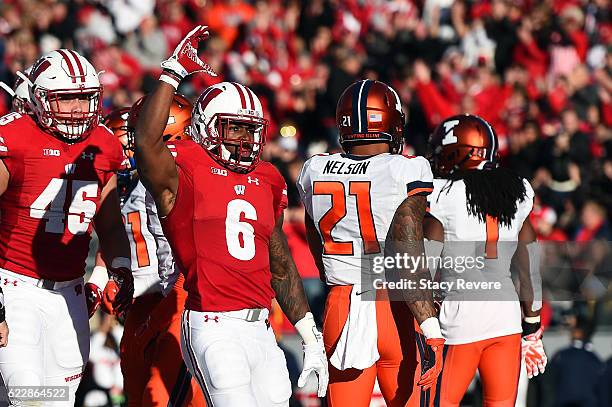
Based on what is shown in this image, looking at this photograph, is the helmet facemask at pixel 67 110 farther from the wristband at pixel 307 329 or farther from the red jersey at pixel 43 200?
the wristband at pixel 307 329

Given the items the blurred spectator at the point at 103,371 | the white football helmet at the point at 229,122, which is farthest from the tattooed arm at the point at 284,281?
the blurred spectator at the point at 103,371

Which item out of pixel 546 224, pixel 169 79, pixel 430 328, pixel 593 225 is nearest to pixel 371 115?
pixel 430 328

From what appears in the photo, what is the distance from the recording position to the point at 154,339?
6.54 meters

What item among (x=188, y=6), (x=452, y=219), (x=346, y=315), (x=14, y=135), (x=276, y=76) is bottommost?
(x=346, y=315)

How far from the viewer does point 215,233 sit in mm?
5250

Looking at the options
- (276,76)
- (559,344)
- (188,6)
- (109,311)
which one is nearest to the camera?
(109,311)

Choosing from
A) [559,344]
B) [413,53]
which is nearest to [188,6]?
[413,53]

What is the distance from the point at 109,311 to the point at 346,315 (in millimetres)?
1714

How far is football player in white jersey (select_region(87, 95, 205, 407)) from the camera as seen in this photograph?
6324 mm

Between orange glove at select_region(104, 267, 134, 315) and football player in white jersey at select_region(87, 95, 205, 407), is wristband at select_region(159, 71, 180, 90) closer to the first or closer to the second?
football player in white jersey at select_region(87, 95, 205, 407)

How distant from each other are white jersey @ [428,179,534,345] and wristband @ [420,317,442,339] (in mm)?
808

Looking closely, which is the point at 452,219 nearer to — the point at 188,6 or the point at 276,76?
the point at 276,76

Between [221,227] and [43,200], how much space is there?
3.78 ft

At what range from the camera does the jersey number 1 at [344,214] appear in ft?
19.9
